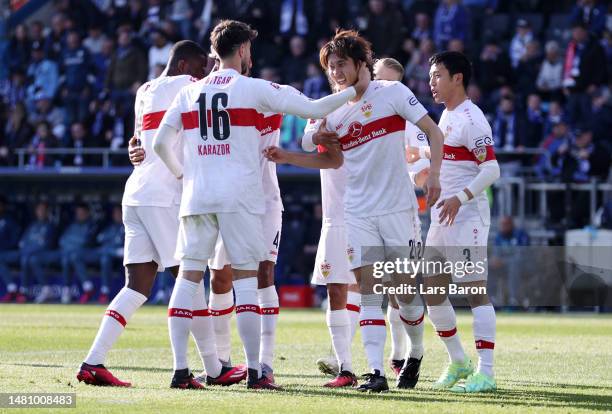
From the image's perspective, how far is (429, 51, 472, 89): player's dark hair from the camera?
367 inches

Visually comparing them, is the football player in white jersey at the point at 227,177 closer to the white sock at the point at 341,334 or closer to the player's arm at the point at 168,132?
the player's arm at the point at 168,132

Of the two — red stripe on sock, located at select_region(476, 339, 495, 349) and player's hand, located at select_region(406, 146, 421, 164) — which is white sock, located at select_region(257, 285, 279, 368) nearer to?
red stripe on sock, located at select_region(476, 339, 495, 349)

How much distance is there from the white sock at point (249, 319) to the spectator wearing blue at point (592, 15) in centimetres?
1706

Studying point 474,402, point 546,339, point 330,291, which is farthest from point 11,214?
point 474,402

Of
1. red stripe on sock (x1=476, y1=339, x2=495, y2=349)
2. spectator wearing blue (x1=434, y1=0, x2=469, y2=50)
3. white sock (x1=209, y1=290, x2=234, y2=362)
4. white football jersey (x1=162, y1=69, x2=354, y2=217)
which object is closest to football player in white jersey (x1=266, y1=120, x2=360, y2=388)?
white football jersey (x1=162, y1=69, x2=354, y2=217)

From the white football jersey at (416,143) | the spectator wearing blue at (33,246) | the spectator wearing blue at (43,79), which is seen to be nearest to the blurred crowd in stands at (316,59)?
the spectator wearing blue at (43,79)

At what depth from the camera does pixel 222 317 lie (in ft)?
31.0

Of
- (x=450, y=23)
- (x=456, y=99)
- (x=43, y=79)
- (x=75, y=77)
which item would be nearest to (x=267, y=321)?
(x=456, y=99)

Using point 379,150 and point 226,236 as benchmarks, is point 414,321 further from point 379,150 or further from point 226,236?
point 226,236

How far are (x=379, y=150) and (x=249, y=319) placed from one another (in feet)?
4.82

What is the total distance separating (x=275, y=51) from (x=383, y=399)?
1838cm

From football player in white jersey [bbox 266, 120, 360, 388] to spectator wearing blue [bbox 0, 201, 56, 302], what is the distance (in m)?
16.3

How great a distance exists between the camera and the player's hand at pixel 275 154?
8.73 m

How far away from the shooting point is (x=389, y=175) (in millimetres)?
8766
